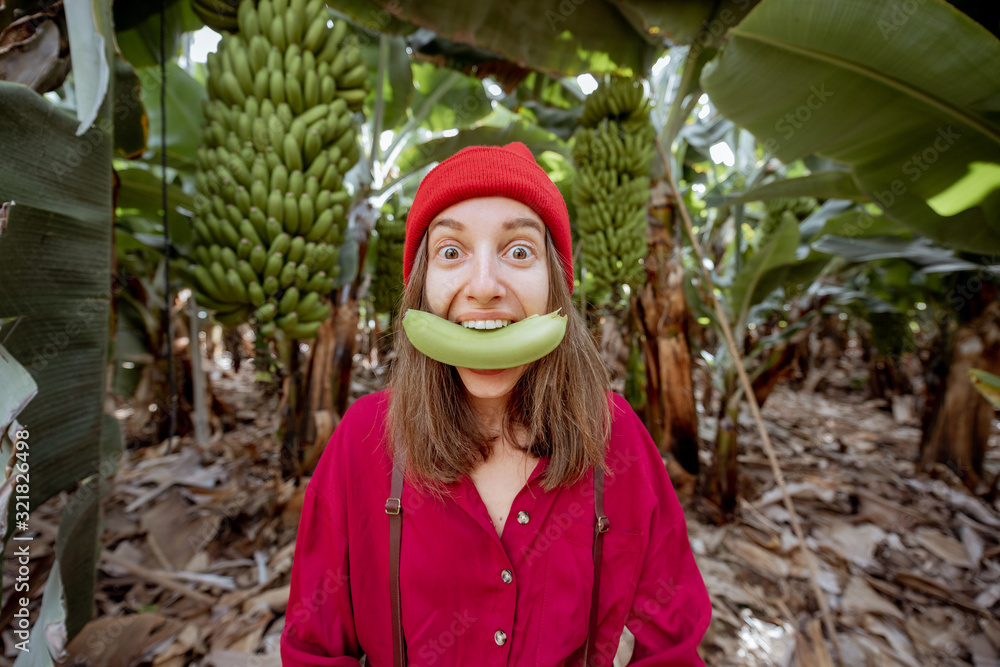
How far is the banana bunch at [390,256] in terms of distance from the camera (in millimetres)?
2770

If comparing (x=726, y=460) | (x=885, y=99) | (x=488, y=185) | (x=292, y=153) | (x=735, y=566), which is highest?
(x=885, y=99)

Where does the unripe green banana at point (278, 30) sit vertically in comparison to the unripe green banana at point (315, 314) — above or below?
above

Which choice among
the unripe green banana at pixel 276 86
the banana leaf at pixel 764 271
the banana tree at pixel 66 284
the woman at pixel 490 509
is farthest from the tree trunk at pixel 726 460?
the banana tree at pixel 66 284

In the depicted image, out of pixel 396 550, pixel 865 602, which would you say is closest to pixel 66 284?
pixel 396 550

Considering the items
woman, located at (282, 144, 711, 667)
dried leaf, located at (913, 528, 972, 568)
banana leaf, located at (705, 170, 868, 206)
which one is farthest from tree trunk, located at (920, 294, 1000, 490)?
woman, located at (282, 144, 711, 667)

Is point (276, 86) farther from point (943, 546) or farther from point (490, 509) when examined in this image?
point (943, 546)

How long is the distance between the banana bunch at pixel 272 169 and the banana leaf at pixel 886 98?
60.1 inches

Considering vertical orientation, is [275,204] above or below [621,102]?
below

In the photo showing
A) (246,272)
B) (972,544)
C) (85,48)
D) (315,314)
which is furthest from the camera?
(972,544)

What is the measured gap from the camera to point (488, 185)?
2.98ft

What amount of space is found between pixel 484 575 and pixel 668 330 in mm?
1986

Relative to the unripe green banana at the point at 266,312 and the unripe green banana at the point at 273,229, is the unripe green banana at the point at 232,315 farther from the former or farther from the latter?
the unripe green banana at the point at 273,229

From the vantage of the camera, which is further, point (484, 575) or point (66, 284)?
point (66, 284)

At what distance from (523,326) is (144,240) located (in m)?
2.21
